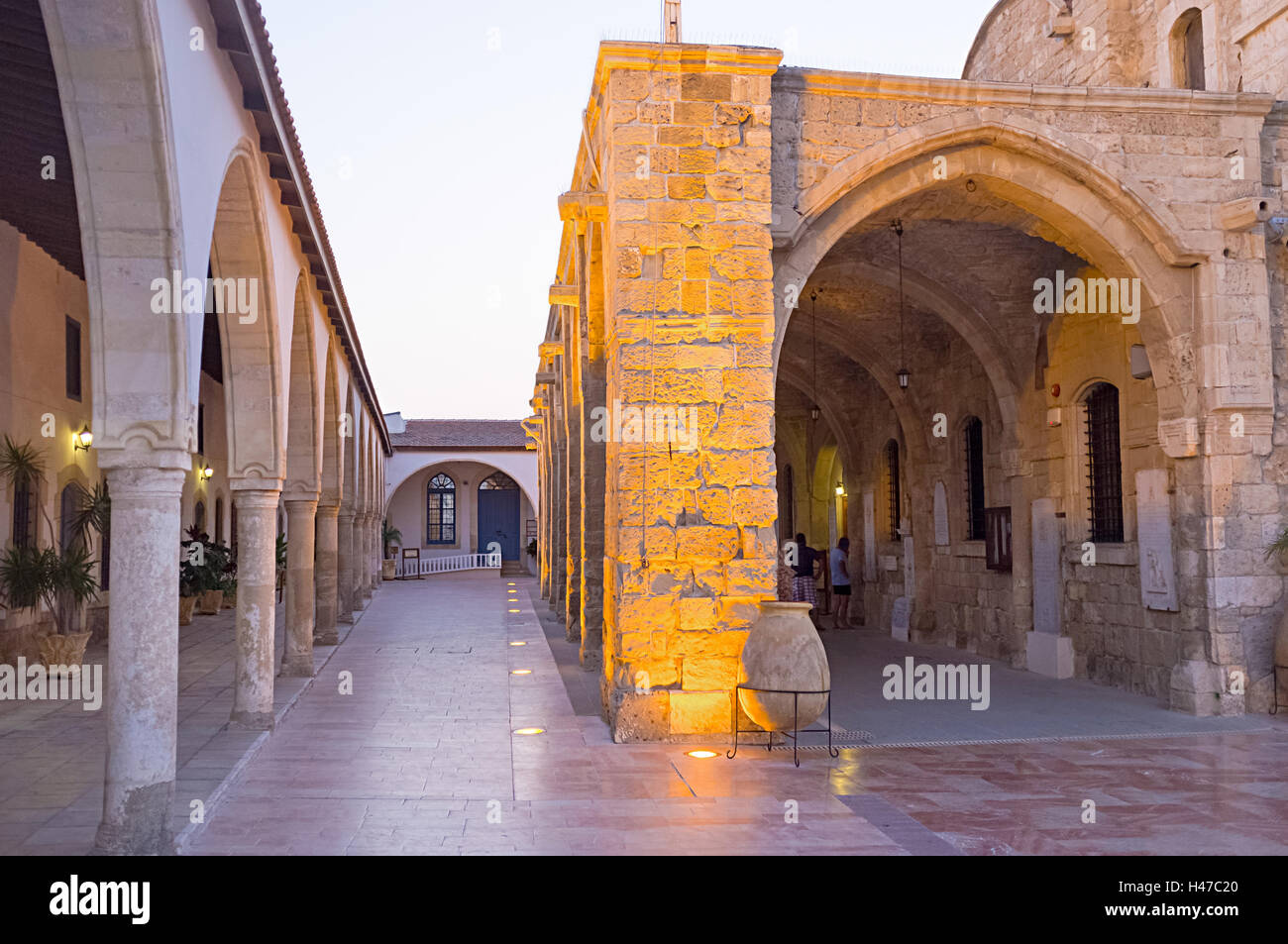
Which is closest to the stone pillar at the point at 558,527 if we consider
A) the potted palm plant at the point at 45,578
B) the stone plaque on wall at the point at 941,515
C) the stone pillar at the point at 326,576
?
the stone pillar at the point at 326,576

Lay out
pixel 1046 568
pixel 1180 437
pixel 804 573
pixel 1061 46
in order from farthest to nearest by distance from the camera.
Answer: pixel 804 573 → pixel 1061 46 → pixel 1046 568 → pixel 1180 437

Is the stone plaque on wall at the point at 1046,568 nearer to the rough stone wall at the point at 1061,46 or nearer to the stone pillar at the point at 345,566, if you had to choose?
the rough stone wall at the point at 1061,46

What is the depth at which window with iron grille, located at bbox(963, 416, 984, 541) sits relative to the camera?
13.6 meters

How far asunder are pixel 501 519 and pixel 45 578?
28.7 m

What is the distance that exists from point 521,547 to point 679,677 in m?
30.8

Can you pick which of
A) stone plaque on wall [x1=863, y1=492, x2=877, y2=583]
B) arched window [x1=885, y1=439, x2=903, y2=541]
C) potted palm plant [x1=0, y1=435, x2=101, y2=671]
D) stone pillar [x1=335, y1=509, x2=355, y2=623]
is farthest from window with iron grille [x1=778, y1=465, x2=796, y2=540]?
potted palm plant [x1=0, y1=435, x2=101, y2=671]

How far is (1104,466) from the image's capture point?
11.0m

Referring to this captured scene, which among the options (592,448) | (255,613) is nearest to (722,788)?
(255,613)

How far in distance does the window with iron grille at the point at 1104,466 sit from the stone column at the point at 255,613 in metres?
8.15

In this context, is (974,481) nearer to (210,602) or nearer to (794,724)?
(794,724)

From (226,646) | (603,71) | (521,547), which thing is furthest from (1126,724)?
(521,547)

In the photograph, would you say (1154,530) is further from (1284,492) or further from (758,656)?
(758,656)

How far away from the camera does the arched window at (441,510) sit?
38.6 m

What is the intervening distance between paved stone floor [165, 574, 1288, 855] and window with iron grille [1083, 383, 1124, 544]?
1920 mm
